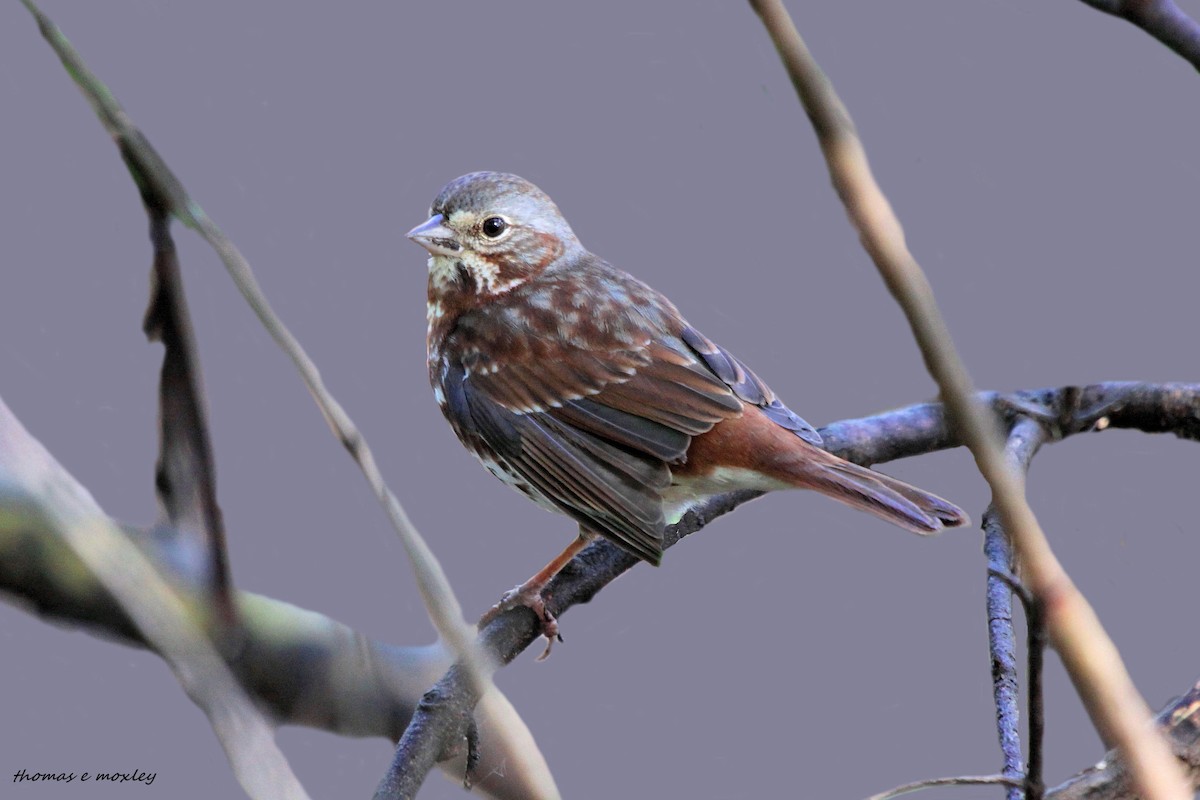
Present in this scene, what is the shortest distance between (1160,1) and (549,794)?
193 centimetres

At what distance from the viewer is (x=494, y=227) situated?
3.29m

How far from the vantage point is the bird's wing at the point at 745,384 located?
9.85ft

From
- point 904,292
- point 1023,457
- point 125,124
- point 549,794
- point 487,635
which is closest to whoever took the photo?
point 904,292

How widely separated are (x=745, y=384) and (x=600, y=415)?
414mm

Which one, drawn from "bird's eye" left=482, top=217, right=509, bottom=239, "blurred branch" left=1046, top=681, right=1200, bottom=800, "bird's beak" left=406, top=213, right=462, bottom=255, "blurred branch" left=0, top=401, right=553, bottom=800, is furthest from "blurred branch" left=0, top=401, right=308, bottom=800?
"blurred branch" left=1046, top=681, right=1200, bottom=800

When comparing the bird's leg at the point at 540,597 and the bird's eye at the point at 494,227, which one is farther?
the bird's eye at the point at 494,227

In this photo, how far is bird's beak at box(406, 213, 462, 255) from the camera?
10.2 feet

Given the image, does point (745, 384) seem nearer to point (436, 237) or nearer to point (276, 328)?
point (436, 237)

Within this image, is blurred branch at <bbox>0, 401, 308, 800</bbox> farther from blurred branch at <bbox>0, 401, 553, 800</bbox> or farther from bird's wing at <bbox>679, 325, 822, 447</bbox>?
bird's wing at <bbox>679, 325, 822, 447</bbox>

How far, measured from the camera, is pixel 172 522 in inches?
87.7

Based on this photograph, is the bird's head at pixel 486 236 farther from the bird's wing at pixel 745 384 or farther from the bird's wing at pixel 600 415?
the bird's wing at pixel 745 384

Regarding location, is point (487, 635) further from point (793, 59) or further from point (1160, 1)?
point (793, 59)

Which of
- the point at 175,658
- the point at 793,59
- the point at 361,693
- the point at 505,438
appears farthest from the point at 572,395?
the point at 793,59

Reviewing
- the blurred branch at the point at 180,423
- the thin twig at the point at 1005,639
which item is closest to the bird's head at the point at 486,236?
the blurred branch at the point at 180,423
